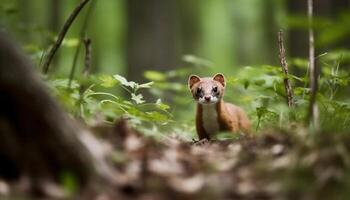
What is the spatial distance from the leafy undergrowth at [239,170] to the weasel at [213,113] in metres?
2.85

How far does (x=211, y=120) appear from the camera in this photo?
728 cm

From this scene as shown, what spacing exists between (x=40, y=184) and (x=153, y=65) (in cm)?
914

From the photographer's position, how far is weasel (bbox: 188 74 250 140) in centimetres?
723

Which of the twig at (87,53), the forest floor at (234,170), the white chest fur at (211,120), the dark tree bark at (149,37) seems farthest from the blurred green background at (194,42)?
the forest floor at (234,170)

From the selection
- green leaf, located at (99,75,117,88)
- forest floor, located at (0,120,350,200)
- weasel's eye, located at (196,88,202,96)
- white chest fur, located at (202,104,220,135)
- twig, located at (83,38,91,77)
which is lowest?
forest floor, located at (0,120,350,200)

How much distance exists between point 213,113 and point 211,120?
89 mm

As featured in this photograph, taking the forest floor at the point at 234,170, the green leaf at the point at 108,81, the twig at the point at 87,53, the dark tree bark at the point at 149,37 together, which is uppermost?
the dark tree bark at the point at 149,37

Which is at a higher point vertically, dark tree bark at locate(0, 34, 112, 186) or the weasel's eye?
the weasel's eye

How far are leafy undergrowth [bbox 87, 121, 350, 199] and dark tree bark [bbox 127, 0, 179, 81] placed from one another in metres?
8.40

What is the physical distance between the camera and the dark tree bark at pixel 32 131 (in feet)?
11.4

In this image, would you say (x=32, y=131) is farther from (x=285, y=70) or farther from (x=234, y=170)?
(x=285, y=70)

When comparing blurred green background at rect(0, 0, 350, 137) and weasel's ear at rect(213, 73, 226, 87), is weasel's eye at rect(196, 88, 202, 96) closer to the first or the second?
weasel's ear at rect(213, 73, 226, 87)

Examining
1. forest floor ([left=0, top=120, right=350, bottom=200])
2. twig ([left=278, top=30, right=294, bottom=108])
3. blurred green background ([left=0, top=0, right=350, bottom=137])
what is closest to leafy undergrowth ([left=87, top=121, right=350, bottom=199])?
forest floor ([left=0, top=120, right=350, bottom=200])

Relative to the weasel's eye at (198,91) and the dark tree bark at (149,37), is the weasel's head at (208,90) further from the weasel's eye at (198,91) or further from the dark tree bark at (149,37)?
the dark tree bark at (149,37)
